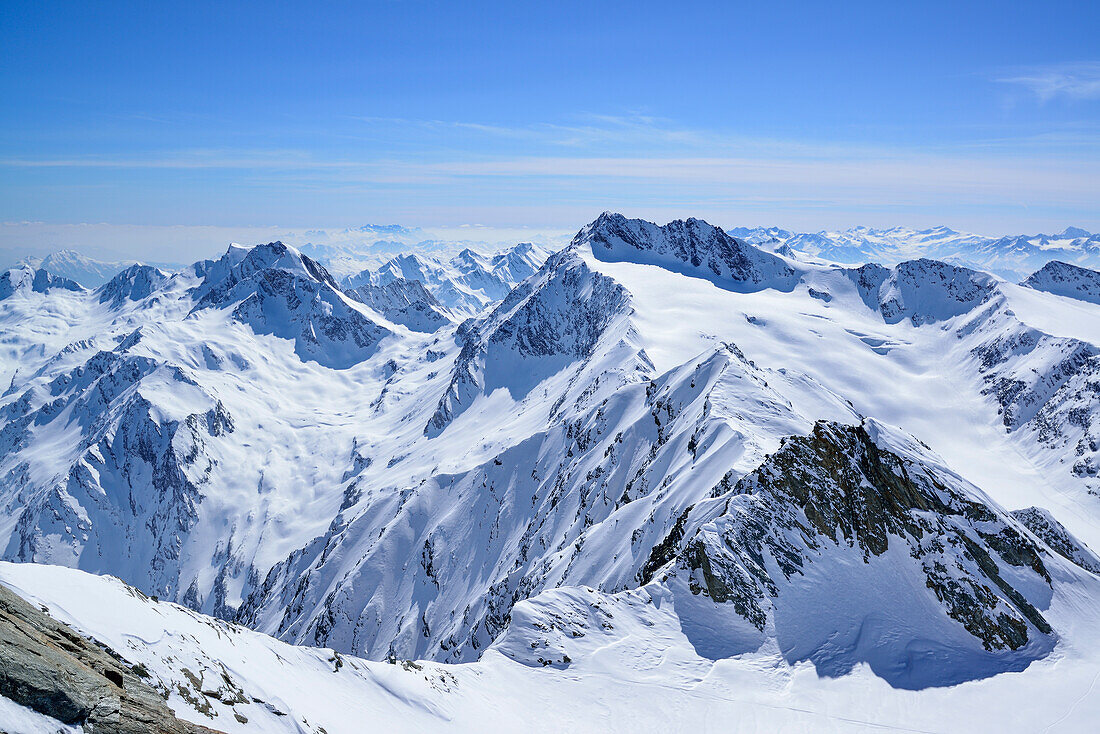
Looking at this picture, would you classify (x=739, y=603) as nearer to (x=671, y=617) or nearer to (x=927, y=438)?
(x=671, y=617)

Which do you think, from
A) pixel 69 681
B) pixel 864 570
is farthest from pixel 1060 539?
pixel 69 681

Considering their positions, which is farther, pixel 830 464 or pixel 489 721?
pixel 830 464

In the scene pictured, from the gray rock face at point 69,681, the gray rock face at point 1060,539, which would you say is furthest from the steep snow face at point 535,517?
the gray rock face at point 69,681

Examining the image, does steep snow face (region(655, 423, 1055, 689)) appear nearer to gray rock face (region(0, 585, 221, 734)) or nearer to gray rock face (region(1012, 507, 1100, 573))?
gray rock face (region(1012, 507, 1100, 573))

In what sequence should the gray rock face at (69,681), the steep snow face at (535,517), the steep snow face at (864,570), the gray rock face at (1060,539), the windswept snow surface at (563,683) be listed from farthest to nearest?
1. the gray rock face at (1060,539)
2. the steep snow face at (535,517)
3. the steep snow face at (864,570)
4. the windswept snow surface at (563,683)
5. the gray rock face at (69,681)

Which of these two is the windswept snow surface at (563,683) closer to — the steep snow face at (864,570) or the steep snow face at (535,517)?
the steep snow face at (864,570)

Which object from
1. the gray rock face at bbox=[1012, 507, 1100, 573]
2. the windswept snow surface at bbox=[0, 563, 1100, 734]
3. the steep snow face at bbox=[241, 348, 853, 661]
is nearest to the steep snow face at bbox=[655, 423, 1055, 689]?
the windswept snow surface at bbox=[0, 563, 1100, 734]

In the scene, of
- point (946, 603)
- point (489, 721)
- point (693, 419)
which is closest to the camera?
point (489, 721)

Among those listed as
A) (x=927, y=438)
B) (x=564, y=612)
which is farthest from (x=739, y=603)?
(x=927, y=438)
